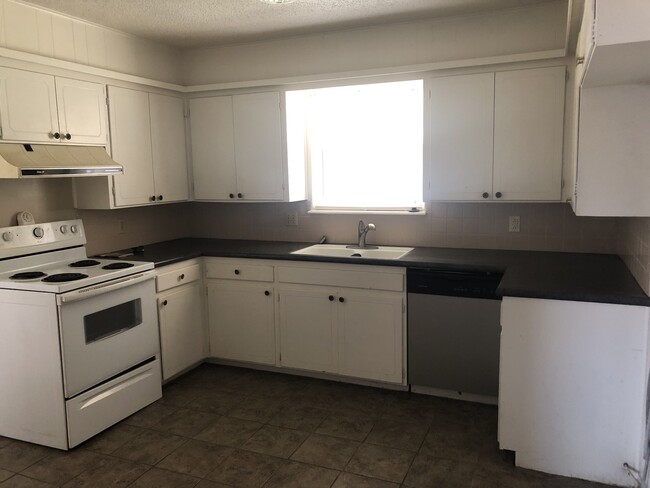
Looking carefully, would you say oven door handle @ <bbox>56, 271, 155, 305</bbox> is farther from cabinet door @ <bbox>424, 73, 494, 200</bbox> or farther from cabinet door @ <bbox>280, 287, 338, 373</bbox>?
cabinet door @ <bbox>424, 73, 494, 200</bbox>

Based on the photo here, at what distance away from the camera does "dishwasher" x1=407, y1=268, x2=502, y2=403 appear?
3145 millimetres

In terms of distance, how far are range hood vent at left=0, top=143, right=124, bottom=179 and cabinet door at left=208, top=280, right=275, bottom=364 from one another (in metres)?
1.12

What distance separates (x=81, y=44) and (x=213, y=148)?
115 centimetres

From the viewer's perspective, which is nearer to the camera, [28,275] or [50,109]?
[28,275]

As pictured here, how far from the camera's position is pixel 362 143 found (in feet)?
13.2

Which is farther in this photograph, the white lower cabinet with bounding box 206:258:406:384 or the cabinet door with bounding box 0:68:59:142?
the white lower cabinet with bounding box 206:258:406:384

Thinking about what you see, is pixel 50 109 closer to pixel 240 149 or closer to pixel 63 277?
pixel 63 277

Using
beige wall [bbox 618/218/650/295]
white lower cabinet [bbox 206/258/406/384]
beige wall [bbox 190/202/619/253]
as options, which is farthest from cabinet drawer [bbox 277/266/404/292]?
beige wall [bbox 618/218/650/295]

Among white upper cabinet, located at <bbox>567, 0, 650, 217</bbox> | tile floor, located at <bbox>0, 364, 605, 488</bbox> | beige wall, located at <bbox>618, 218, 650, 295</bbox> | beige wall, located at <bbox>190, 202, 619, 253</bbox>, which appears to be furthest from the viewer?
beige wall, located at <bbox>190, 202, 619, 253</bbox>

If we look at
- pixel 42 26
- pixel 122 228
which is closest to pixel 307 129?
pixel 122 228

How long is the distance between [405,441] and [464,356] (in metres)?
0.66

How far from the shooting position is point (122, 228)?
4031 millimetres

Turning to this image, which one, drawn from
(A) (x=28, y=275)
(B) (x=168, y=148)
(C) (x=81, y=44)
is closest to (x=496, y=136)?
(B) (x=168, y=148)

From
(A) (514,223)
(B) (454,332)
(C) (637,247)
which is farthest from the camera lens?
(A) (514,223)
